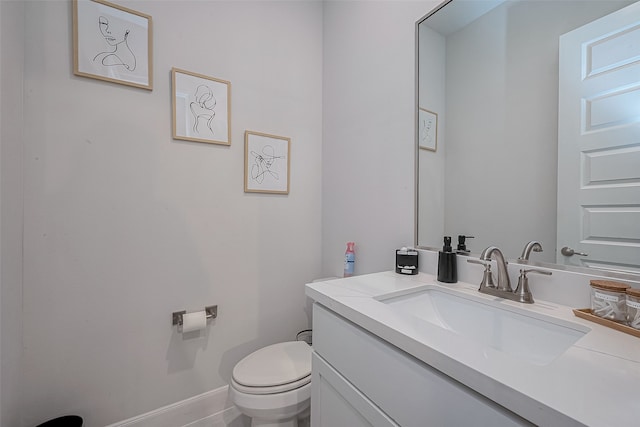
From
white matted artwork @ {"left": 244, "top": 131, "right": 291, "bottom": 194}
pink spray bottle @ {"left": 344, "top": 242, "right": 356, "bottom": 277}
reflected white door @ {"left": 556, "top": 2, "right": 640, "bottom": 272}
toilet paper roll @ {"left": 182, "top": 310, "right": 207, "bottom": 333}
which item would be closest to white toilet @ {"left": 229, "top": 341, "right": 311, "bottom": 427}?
toilet paper roll @ {"left": 182, "top": 310, "right": 207, "bottom": 333}

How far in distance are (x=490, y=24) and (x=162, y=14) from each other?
4.68ft

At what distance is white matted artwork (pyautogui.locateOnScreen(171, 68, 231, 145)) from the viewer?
4.08ft

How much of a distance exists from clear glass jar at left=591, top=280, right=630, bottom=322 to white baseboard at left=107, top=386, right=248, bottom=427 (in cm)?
159

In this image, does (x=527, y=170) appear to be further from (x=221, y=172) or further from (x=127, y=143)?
(x=127, y=143)

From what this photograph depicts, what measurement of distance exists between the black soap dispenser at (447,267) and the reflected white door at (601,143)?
0.29m

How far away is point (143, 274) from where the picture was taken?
119 cm

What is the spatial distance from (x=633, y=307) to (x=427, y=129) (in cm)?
83

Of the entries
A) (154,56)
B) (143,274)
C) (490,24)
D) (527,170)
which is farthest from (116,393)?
(490,24)

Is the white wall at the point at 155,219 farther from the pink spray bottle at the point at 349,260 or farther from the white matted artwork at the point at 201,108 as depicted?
the pink spray bottle at the point at 349,260

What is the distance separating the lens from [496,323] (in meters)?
0.71

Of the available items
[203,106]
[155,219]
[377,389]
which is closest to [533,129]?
[377,389]

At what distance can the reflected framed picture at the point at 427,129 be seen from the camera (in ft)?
3.58

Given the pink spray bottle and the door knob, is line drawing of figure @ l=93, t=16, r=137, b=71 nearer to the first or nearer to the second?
the pink spray bottle

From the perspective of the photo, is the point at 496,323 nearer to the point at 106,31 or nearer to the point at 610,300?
the point at 610,300
